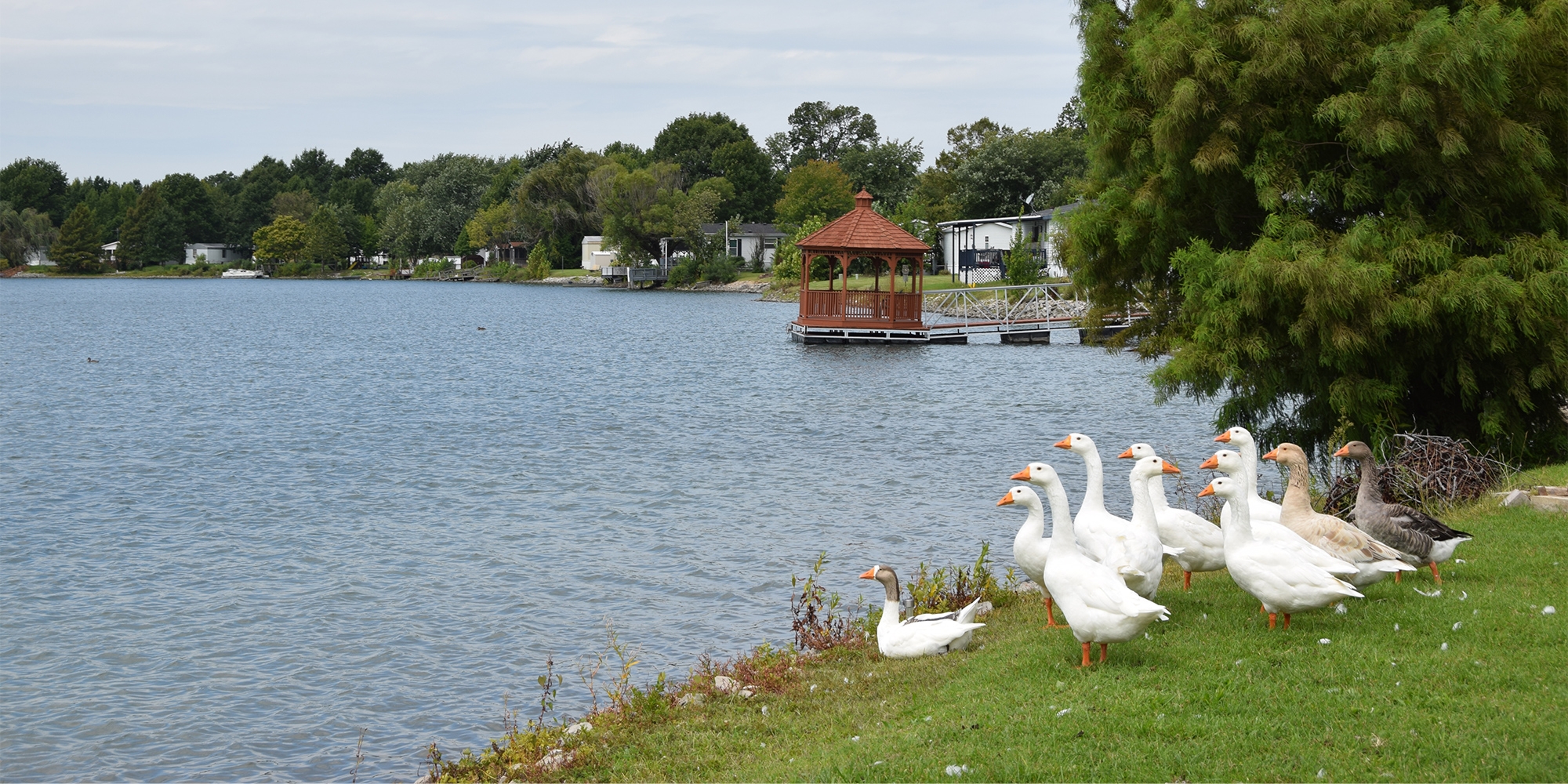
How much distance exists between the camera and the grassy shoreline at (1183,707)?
5.99m

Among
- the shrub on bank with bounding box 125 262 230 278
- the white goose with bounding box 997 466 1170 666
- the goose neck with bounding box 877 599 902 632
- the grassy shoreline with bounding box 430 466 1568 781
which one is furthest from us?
the shrub on bank with bounding box 125 262 230 278

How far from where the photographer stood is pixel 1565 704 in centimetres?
628

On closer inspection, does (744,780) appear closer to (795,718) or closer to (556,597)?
(795,718)

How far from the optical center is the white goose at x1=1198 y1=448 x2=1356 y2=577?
25.9 feet

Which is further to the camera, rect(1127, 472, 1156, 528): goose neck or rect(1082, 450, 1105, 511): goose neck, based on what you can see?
rect(1082, 450, 1105, 511): goose neck

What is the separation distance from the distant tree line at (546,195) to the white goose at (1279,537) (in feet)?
244

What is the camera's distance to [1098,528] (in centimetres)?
907

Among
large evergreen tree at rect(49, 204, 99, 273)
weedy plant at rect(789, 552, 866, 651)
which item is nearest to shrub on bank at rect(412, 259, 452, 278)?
large evergreen tree at rect(49, 204, 99, 273)

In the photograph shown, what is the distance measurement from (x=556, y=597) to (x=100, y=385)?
31250 mm

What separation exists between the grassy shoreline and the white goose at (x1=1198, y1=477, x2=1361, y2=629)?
0.29 metres

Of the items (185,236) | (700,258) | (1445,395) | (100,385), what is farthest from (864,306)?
(185,236)

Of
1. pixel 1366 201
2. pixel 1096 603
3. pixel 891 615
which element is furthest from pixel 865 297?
pixel 1096 603

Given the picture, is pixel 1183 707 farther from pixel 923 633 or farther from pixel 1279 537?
pixel 923 633

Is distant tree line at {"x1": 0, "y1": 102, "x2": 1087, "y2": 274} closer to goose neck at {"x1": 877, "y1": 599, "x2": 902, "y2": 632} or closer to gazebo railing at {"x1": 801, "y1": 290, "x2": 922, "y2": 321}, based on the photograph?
gazebo railing at {"x1": 801, "y1": 290, "x2": 922, "y2": 321}
